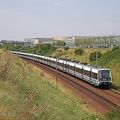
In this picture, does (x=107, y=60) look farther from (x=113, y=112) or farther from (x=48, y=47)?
(x=48, y=47)

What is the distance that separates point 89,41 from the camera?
115875mm

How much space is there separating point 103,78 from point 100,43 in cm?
7213

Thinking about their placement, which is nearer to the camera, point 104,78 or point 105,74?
point 104,78

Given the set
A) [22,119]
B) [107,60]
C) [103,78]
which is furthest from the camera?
[107,60]

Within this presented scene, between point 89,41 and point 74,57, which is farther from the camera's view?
point 89,41

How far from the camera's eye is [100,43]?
104438 mm

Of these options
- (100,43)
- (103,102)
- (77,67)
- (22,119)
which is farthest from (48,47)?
(22,119)

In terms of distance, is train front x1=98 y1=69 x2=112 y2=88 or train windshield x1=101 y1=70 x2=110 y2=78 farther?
train windshield x1=101 y1=70 x2=110 y2=78

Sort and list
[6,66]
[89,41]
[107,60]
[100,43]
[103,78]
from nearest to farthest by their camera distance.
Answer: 1. [6,66]
2. [103,78]
3. [107,60]
4. [100,43]
5. [89,41]

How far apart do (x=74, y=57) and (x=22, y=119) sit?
289ft

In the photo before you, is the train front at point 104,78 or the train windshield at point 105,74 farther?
the train windshield at point 105,74

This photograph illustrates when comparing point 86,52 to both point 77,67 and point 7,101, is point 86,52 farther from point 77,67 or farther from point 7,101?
point 7,101

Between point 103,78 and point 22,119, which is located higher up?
point 22,119

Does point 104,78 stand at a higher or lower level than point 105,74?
lower
